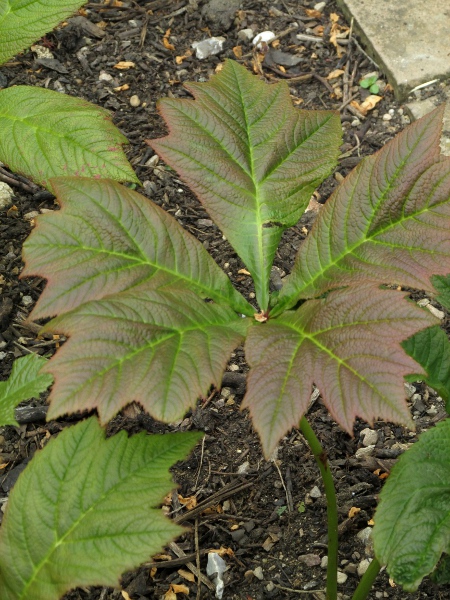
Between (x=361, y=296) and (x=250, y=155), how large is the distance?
454mm

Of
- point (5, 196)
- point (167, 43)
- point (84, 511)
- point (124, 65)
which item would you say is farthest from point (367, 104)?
point (84, 511)

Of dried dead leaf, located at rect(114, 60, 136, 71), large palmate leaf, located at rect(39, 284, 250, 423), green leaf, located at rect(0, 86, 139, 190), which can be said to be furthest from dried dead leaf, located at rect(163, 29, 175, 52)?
large palmate leaf, located at rect(39, 284, 250, 423)

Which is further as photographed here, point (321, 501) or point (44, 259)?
point (321, 501)

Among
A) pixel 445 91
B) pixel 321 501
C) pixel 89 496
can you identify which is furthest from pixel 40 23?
pixel 445 91

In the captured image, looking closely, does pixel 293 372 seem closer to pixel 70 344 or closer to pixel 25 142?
pixel 70 344

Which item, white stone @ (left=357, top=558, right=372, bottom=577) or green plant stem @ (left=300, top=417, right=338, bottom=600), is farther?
white stone @ (left=357, top=558, right=372, bottom=577)

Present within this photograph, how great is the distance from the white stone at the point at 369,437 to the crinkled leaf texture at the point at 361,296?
3.31ft

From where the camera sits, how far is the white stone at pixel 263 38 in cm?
357

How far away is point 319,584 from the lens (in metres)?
2.01

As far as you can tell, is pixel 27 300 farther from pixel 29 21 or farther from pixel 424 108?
pixel 424 108

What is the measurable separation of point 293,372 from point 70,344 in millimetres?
371

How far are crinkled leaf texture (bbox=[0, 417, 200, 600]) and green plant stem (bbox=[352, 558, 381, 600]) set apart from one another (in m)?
0.48

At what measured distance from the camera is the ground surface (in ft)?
6.76

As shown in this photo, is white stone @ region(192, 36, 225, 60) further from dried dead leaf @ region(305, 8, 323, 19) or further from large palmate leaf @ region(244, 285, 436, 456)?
large palmate leaf @ region(244, 285, 436, 456)
